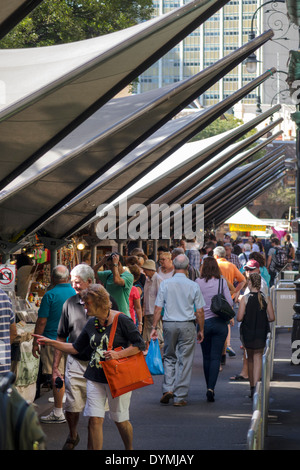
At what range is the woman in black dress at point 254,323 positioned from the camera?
1076cm

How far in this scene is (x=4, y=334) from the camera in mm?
7016

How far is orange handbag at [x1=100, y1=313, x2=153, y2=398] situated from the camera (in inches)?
270

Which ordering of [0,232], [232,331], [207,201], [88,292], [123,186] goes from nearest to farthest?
[88,292], [0,232], [123,186], [232,331], [207,201]

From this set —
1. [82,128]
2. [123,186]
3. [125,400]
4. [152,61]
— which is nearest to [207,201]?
[123,186]

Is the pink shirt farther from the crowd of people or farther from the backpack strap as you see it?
the backpack strap

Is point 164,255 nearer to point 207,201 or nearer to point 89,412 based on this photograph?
point 89,412

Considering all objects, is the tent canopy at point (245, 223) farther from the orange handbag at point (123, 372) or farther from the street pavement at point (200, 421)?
the orange handbag at point (123, 372)

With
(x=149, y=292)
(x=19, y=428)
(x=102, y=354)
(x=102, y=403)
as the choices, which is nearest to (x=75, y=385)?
(x=102, y=403)

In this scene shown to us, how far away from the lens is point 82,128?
494 inches

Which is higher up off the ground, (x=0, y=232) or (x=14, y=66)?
(x=14, y=66)

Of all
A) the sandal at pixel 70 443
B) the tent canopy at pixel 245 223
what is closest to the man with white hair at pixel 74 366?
the sandal at pixel 70 443

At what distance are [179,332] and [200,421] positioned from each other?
138cm

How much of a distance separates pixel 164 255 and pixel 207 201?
19799 millimetres

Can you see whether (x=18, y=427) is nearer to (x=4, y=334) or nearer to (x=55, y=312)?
(x=4, y=334)
